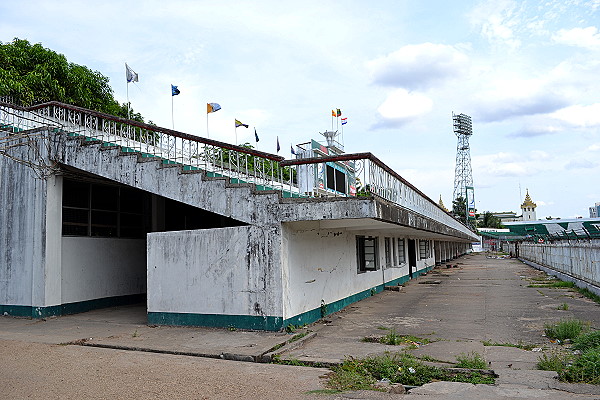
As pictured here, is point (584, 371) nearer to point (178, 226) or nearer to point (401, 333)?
point (401, 333)

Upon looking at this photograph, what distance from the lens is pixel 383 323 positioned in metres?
10.2

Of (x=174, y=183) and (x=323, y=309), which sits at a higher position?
(x=174, y=183)

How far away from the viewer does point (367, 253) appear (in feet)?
49.8

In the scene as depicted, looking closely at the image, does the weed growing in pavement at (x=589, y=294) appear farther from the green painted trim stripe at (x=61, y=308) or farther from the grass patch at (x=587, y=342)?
the green painted trim stripe at (x=61, y=308)

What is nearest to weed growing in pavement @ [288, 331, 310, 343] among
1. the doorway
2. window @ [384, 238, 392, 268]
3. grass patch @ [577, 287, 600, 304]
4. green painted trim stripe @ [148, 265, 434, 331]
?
green painted trim stripe @ [148, 265, 434, 331]

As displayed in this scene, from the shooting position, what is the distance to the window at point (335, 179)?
10.5 m

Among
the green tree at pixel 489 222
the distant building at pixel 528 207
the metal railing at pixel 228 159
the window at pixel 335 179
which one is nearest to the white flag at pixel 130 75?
the metal railing at pixel 228 159

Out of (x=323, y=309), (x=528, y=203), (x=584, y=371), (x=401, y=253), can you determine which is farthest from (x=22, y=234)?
(x=528, y=203)

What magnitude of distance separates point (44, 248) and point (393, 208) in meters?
8.12

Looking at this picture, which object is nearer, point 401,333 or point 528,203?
point 401,333

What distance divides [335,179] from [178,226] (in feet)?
20.4

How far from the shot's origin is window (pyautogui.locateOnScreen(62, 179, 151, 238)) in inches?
486

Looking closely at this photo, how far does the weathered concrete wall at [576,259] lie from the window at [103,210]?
13585mm

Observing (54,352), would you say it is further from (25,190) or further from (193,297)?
(25,190)
